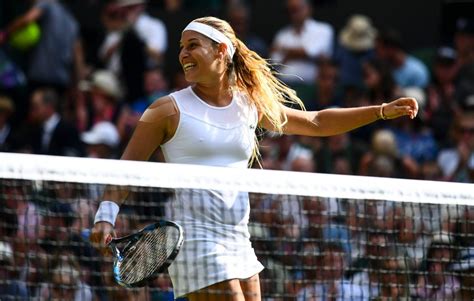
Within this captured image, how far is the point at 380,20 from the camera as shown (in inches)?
487

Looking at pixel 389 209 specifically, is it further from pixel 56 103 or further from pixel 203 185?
pixel 56 103

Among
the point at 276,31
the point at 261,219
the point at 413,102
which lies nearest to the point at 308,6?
the point at 276,31

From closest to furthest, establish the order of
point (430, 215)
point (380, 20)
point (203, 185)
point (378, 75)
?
point (203, 185) < point (430, 215) < point (378, 75) < point (380, 20)

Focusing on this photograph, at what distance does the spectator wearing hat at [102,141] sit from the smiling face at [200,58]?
5200mm

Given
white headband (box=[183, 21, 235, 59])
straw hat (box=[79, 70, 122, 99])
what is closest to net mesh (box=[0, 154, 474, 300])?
white headband (box=[183, 21, 235, 59])

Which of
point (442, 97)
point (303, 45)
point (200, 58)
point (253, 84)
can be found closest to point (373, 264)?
point (253, 84)

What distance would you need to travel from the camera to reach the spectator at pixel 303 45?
12.0 metres

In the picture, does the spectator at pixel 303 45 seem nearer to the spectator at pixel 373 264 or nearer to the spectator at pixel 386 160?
the spectator at pixel 386 160

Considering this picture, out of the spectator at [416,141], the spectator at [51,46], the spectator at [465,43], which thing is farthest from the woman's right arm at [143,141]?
the spectator at [51,46]

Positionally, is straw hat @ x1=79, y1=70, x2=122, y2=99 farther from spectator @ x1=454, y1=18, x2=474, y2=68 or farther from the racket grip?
the racket grip

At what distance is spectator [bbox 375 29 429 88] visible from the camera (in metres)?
11.6

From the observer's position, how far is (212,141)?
5965 mm

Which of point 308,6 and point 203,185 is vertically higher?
point 308,6

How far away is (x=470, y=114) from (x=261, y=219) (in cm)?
261
